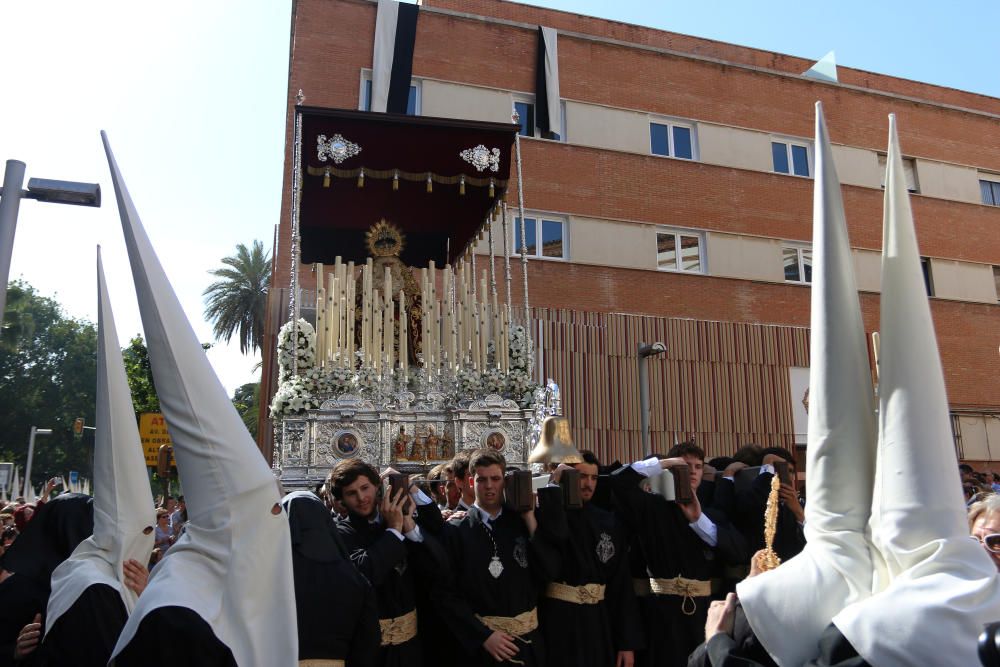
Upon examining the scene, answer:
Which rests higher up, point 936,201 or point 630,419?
point 936,201

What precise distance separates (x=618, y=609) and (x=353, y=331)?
589 centimetres

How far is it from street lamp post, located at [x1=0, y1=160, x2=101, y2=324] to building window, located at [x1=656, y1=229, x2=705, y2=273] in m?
13.2

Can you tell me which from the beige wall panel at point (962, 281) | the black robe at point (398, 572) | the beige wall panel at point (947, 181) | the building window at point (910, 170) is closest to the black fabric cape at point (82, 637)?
the black robe at point (398, 572)

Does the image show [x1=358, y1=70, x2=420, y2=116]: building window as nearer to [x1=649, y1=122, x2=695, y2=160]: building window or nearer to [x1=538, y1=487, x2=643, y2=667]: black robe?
[x1=649, y1=122, x2=695, y2=160]: building window

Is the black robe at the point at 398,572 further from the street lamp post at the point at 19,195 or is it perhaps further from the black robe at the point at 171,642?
the street lamp post at the point at 19,195

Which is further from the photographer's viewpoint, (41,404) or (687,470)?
(41,404)

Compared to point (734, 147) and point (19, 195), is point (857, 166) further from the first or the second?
point (19, 195)

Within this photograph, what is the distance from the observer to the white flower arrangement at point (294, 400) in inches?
341

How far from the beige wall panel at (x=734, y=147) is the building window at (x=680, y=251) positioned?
6.47 ft

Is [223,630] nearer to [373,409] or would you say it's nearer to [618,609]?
[618,609]

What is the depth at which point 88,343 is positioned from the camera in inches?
1670

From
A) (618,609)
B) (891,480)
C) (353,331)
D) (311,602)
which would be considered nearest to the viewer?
(891,480)


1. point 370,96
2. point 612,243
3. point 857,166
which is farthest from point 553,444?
point 857,166

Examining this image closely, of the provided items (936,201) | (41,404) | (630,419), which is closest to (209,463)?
(630,419)
